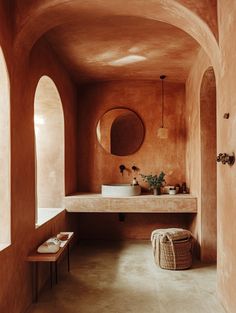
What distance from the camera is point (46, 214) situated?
419 centimetres

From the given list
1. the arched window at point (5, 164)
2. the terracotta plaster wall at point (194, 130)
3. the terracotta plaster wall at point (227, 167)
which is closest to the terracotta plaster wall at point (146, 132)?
the terracotta plaster wall at point (194, 130)

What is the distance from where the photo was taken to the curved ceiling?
344 cm

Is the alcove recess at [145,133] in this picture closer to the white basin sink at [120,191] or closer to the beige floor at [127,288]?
the white basin sink at [120,191]

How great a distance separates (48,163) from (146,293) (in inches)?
95.5

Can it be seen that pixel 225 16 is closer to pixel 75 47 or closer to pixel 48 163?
pixel 75 47

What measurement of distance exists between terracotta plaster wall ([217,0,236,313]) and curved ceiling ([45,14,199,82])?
3.41 feet

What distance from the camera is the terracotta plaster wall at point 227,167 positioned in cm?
246

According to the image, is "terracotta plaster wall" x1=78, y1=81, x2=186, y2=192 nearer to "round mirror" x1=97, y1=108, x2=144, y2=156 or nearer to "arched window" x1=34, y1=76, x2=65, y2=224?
"round mirror" x1=97, y1=108, x2=144, y2=156

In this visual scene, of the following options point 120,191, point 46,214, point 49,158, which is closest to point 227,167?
point 120,191

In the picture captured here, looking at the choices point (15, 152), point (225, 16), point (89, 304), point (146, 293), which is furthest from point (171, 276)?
point (225, 16)

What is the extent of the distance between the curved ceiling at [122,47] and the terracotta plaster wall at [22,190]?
46cm

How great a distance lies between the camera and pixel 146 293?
326 centimetres

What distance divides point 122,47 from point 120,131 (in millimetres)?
1962

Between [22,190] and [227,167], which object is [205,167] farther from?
[22,190]
